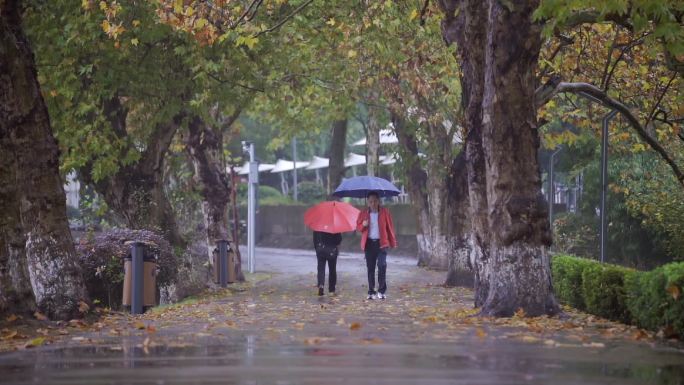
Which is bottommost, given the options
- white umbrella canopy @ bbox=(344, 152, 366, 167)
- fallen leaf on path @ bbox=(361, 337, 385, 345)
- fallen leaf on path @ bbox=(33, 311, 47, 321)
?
fallen leaf on path @ bbox=(361, 337, 385, 345)

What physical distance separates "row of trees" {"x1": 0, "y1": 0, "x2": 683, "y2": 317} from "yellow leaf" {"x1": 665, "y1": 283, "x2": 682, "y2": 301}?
10.8ft

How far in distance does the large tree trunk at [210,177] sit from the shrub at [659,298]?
50.8 feet

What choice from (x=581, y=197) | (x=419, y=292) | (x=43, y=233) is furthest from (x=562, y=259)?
(x=581, y=197)

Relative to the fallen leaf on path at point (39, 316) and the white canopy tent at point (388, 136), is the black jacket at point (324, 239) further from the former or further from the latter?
the white canopy tent at point (388, 136)

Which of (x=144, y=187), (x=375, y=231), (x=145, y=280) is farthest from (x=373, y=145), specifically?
(x=145, y=280)

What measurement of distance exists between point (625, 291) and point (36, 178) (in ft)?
25.3

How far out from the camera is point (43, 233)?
Result: 15.7m

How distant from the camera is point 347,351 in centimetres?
1146

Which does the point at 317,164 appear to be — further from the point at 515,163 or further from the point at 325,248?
the point at 515,163

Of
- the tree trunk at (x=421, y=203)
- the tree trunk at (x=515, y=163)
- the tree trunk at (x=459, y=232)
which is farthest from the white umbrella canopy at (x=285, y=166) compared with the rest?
the tree trunk at (x=515, y=163)

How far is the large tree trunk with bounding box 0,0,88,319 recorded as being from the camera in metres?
14.9

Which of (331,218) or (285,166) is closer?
(331,218)

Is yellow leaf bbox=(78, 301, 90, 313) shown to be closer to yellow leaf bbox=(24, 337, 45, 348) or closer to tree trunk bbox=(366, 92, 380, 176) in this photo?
yellow leaf bbox=(24, 337, 45, 348)

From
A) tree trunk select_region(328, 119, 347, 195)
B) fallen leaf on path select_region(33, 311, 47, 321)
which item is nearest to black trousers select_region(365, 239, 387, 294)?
fallen leaf on path select_region(33, 311, 47, 321)
